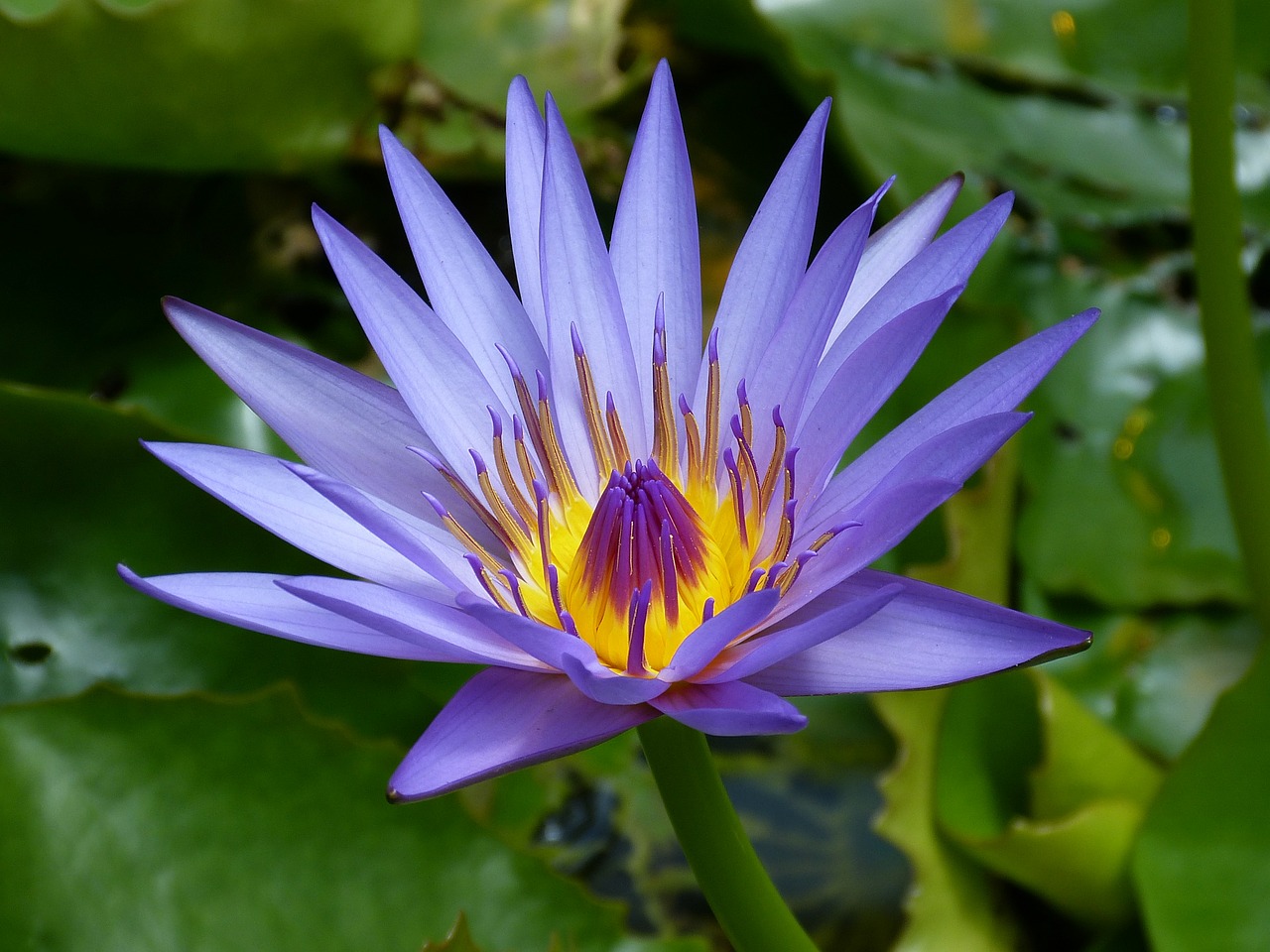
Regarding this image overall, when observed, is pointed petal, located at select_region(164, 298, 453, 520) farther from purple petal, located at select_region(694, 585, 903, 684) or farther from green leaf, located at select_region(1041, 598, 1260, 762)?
green leaf, located at select_region(1041, 598, 1260, 762)

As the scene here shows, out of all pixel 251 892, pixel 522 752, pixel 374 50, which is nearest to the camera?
pixel 522 752

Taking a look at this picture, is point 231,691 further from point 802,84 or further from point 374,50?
point 802,84

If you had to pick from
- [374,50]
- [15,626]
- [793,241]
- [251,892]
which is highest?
[374,50]

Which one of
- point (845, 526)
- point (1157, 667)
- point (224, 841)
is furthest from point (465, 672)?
point (1157, 667)

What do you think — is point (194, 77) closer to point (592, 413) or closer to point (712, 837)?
point (592, 413)

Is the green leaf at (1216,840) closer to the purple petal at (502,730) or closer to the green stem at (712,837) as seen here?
the green stem at (712,837)

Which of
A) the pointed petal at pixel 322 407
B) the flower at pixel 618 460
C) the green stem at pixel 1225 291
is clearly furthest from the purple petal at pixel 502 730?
the green stem at pixel 1225 291

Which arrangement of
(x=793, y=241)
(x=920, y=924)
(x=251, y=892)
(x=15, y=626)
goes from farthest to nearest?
1. (x=920, y=924)
2. (x=15, y=626)
3. (x=251, y=892)
4. (x=793, y=241)

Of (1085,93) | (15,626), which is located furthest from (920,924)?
(1085,93)
